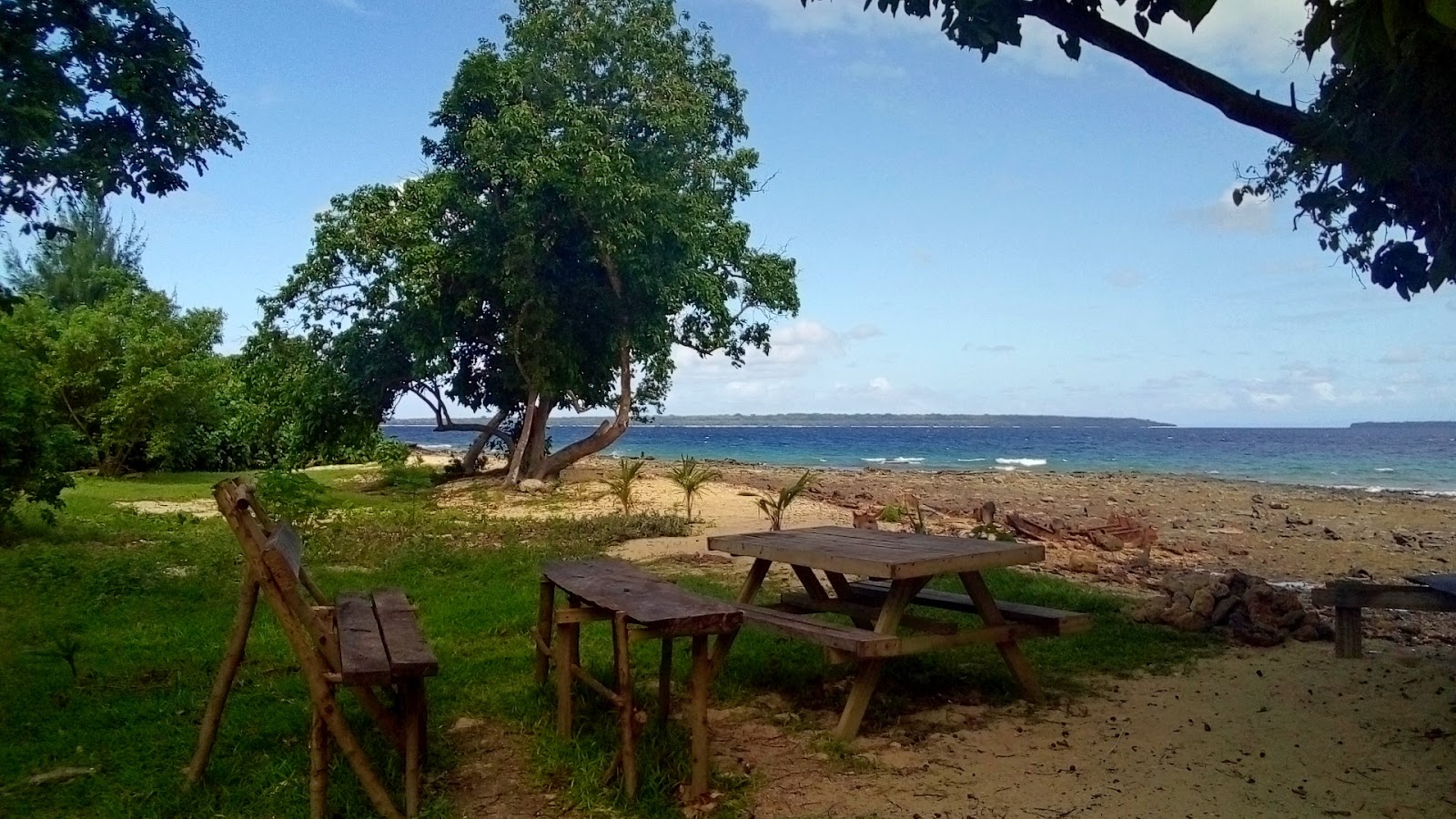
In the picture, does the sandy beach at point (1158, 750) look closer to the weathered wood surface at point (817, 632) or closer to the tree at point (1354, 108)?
the weathered wood surface at point (817, 632)

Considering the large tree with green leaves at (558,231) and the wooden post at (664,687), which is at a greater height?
the large tree with green leaves at (558,231)

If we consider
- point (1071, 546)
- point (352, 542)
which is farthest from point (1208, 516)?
point (352, 542)

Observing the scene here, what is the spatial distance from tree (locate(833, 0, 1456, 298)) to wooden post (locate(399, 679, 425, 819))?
3522mm

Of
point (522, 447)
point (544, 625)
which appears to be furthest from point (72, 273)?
point (544, 625)

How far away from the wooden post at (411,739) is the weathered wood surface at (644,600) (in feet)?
2.56

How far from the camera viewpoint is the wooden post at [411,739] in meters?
3.42

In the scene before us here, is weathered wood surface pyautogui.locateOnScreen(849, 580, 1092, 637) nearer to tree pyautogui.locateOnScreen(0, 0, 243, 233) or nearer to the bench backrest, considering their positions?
the bench backrest

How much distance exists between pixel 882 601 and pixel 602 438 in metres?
13.5

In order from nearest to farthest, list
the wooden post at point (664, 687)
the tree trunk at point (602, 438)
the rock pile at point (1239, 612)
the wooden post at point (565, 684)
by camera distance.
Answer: the wooden post at point (664, 687)
the wooden post at point (565, 684)
the rock pile at point (1239, 612)
the tree trunk at point (602, 438)

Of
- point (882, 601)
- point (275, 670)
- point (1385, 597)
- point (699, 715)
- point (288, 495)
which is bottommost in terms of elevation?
point (275, 670)

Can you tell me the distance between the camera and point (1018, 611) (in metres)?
5.11

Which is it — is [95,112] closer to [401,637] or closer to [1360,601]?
[401,637]

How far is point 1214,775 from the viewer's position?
398 centimetres

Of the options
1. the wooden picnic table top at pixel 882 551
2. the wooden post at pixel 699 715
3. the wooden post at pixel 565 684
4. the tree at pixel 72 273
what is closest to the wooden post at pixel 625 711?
the wooden post at pixel 699 715
